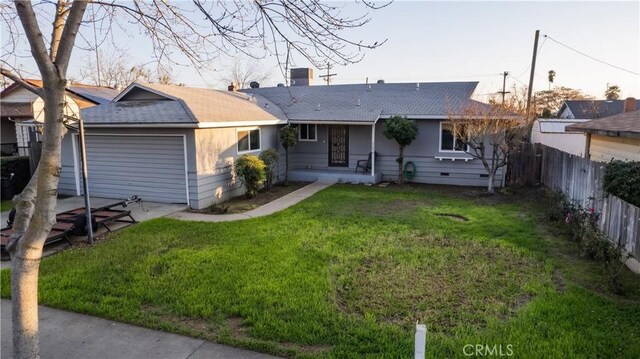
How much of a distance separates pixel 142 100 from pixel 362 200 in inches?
311

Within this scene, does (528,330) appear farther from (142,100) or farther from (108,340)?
(142,100)

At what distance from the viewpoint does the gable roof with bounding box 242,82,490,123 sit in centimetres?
1545

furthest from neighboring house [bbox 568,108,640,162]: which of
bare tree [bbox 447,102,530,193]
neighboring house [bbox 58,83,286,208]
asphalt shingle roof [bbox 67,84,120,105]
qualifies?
asphalt shingle roof [bbox 67,84,120,105]

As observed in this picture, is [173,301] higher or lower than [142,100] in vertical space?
lower

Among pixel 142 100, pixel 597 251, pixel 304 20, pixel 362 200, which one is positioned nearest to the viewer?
pixel 304 20

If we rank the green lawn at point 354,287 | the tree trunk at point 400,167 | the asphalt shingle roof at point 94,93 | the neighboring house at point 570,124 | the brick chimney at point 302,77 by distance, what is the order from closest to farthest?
1. the green lawn at point 354,287
2. the tree trunk at point 400,167
3. the neighboring house at point 570,124
4. the asphalt shingle roof at point 94,93
5. the brick chimney at point 302,77

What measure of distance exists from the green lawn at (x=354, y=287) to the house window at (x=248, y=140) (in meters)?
4.64

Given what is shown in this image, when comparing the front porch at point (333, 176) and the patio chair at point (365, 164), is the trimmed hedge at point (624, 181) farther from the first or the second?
the patio chair at point (365, 164)

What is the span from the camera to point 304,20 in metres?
3.87

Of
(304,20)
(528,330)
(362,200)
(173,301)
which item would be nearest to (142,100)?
(362,200)

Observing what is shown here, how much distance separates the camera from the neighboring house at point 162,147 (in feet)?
37.0

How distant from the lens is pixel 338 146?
675 inches

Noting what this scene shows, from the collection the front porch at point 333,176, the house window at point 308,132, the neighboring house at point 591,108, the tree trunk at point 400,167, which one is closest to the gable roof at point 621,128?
the tree trunk at point 400,167

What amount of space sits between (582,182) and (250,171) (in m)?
8.44
